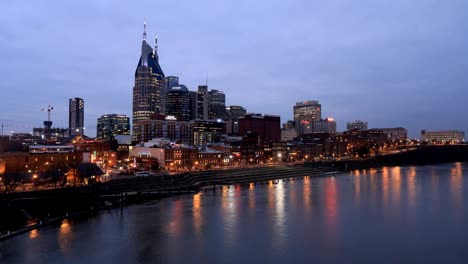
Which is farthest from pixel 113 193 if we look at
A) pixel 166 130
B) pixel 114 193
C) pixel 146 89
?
pixel 146 89

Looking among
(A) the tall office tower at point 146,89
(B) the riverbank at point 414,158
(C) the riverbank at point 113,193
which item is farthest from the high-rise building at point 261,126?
(C) the riverbank at point 113,193

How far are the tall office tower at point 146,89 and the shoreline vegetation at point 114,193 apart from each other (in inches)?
4163

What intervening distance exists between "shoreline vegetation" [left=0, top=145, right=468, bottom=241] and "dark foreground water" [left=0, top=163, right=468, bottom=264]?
2.12 m

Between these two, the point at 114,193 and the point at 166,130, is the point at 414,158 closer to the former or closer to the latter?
the point at 166,130

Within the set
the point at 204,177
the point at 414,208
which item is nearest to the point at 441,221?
the point at 414,208

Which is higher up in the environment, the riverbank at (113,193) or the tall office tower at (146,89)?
the tall office tower at (146,89)

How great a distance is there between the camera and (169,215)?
105 feet

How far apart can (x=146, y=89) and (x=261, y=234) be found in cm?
15507

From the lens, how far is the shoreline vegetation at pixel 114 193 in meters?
29.0

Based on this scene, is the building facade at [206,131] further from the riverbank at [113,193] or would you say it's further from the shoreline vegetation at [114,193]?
the riverbank at [113,193]

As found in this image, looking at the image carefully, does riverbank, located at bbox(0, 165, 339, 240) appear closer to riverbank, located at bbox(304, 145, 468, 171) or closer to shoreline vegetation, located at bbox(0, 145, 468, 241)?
shoreline vegetation, located at bbox(0, 145, 468, 241)

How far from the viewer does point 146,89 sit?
567ft

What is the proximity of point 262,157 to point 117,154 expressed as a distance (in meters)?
32.5

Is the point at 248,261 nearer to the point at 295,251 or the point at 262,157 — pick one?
the point at 295,251
